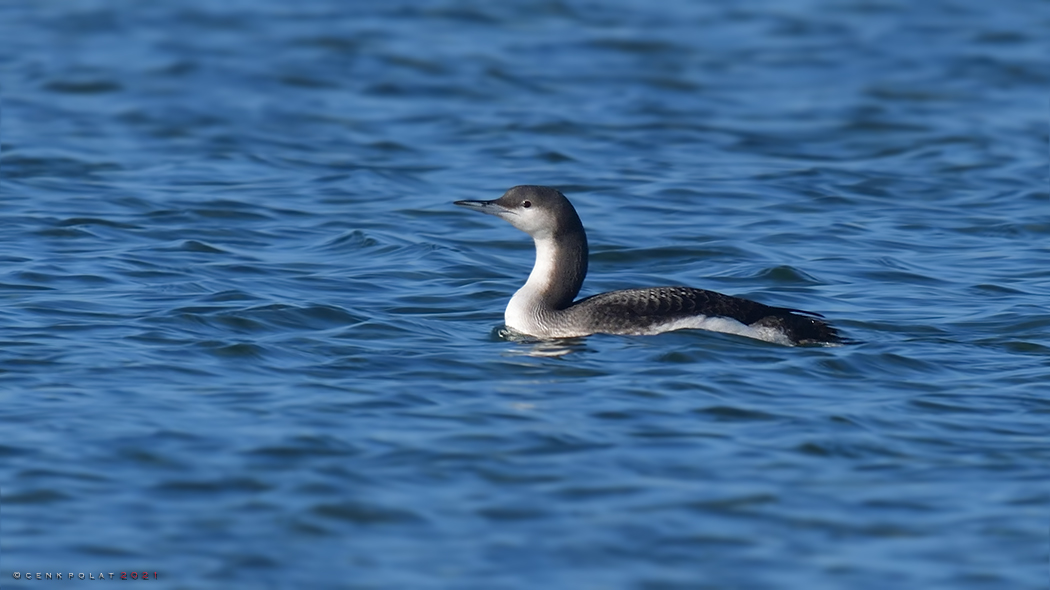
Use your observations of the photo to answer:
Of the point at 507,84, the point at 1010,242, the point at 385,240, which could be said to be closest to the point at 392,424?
the point at 385,240

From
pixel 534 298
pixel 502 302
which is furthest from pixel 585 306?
pixel 502 302

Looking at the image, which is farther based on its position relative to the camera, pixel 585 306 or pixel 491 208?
pixel 491 208

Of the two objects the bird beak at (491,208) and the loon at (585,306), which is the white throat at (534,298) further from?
the bird beak at (491,208)

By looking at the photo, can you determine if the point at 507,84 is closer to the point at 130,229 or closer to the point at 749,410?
the point at 130,229

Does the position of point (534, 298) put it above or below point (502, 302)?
above

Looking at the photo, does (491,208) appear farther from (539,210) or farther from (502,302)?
(502,302)

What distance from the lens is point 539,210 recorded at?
358 inches

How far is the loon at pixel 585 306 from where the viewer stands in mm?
8477

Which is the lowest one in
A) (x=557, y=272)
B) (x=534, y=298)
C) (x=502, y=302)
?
(x=502, y=302)

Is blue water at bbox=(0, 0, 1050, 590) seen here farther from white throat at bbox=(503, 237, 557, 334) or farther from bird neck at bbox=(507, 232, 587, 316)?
bird neck at bbox=(507, 232, 587, 316)

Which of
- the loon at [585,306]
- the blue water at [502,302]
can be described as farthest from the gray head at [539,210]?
the blue water at [502,302]

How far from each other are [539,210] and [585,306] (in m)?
0.67

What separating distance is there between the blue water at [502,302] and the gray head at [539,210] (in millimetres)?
653

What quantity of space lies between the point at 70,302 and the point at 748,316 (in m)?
4.05
